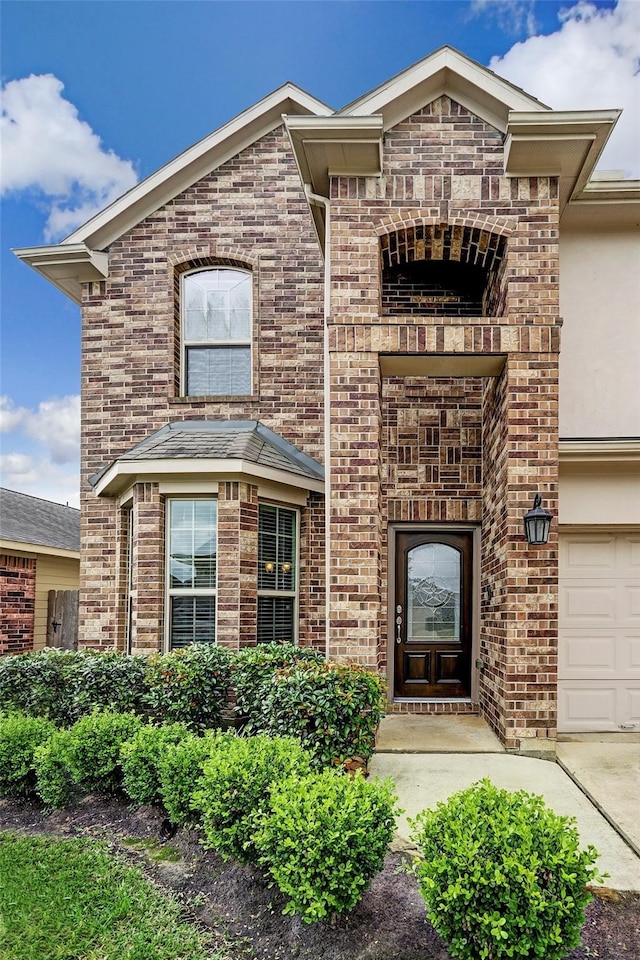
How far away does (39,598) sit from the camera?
10992 mm

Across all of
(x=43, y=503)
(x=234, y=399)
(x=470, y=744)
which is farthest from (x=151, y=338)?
(x=43, y=503)

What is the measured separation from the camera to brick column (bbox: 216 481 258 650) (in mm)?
6848

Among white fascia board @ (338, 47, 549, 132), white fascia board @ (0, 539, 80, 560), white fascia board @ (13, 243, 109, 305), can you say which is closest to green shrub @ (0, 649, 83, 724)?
white fascia board @ (0, 539, 80, 560)

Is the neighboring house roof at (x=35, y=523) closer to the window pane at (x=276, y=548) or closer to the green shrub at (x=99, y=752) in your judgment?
the window pane at (x=276, y=548)

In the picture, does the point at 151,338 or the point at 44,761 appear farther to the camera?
the point at 151,338

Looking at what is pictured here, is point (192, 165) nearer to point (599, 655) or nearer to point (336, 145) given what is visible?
point (336, 145)

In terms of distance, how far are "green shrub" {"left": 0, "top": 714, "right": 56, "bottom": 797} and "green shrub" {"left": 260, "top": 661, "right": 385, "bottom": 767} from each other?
6.07ft

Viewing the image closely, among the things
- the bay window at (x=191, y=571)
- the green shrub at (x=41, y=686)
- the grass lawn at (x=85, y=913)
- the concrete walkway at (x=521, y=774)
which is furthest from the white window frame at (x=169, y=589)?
the grass lawn at (x=85, y=913)

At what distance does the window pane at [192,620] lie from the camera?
7.05m

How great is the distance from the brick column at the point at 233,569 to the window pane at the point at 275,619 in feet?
1.10

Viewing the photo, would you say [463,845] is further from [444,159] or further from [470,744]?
[444,159]

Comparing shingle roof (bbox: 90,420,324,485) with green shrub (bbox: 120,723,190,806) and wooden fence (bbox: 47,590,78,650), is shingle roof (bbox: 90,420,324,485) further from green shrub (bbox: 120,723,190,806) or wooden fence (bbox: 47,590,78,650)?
wooden fence (bbox: 47,590,78,650)

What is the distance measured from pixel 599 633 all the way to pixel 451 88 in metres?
5.78

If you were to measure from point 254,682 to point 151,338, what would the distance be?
4813 mm
